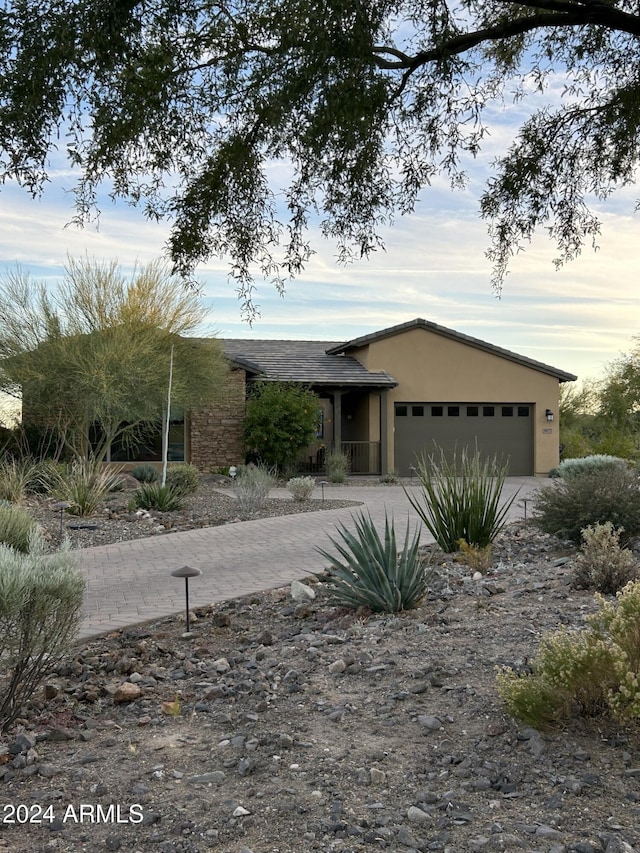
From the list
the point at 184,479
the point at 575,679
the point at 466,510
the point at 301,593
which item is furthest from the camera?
the point at 184,479

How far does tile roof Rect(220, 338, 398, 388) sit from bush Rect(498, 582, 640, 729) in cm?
2374

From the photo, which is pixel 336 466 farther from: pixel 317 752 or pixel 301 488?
pixel 317 752

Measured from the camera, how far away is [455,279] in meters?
15.9

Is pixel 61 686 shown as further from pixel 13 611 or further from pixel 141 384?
pixel 141 384

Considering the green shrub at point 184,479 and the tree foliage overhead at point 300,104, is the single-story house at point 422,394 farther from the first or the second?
the tree foliage overhead at point 300,104

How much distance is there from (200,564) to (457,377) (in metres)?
21.4

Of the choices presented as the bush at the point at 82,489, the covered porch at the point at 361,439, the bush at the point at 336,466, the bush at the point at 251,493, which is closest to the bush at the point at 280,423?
the bush at the point at 336,466

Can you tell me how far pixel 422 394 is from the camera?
3033cm

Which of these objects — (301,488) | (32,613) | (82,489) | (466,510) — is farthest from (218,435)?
(32,613)

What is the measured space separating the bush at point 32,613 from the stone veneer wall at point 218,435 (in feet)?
75.8

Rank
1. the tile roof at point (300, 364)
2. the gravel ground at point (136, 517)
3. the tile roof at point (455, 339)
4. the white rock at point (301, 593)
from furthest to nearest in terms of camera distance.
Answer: the tile roof at point (455, 339), the tile roof at point (300, 364), the gravel ground at point (136, 517), the white rock at point (301, 593)

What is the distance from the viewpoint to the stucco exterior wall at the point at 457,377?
99.3ft

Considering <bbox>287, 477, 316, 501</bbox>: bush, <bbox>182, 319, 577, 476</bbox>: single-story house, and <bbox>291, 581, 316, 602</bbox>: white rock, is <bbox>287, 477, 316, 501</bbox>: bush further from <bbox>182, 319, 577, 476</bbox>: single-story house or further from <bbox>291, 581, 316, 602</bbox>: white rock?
<bbox>291, 581, 316, 602</bbox>: white rock

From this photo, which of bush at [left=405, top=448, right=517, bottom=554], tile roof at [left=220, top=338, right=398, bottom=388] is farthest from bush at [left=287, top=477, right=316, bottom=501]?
bush at [left=405, top=448, right=517, bottom=554]
